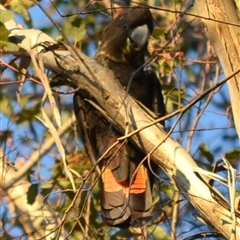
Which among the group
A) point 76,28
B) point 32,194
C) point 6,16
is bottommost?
point 32,194

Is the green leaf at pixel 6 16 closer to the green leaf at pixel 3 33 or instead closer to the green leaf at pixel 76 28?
the green leaf at pixel 3 33

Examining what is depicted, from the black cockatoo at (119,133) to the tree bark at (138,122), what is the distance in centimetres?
23

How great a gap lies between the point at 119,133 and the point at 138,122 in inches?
19.2

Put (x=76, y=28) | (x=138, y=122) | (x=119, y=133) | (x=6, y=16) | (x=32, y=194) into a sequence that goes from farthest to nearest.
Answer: (x=32, y=194)
(x=119, y=133)
(x=76, y=28)
(x=6, y=16)
(x=138, y=122)

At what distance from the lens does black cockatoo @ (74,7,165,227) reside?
2.40m

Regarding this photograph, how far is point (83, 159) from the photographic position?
285 cm

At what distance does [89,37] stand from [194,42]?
56 centimetres

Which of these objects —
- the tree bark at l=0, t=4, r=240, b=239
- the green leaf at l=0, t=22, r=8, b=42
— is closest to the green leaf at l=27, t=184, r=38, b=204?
the tree bark at l=0, t=4, r=240, b=239

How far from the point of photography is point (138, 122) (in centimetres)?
193

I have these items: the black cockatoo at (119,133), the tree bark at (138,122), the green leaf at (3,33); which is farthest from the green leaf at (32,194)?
the green leaf at (3,33)

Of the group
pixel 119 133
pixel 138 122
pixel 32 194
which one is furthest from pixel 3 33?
pixel 32 194

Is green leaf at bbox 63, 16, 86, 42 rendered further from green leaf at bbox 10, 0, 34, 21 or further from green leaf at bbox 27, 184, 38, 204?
green leaf at bbox 27, 184, 38, 204

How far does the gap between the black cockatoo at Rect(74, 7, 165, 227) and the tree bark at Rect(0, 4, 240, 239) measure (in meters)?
0.23

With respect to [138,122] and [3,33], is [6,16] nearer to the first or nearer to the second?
[3,33]
